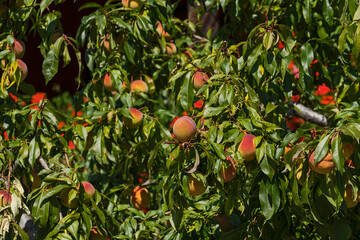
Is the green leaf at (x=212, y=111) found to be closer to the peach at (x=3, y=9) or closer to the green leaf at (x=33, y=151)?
the green leaf at (x=33, y=151)

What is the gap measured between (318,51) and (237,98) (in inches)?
27.7

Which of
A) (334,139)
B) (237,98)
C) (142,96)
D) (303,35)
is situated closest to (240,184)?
(237,98)

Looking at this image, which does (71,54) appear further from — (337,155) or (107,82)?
(337,155)

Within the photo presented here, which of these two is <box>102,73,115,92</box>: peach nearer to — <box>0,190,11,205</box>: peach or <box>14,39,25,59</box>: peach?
<box>14,39,25,59</box>: peach

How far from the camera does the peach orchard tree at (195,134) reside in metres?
1.53

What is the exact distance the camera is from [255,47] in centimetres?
169

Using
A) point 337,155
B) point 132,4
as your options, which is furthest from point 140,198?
point 337,155

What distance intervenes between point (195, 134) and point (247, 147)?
146mm

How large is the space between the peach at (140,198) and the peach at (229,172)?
732 millimetres

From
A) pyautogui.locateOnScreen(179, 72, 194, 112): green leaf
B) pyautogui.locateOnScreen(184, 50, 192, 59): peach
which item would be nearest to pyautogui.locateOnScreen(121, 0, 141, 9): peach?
pyautogui.locateOnScreen(184, 50, 192, 59): peach

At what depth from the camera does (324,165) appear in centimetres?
139

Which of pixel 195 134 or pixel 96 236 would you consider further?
pixel 96 236

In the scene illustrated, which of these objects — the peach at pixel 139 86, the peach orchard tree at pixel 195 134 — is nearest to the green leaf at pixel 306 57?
the peach orchard tree at pixel 195 134

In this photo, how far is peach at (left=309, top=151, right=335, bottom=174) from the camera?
138 cm
